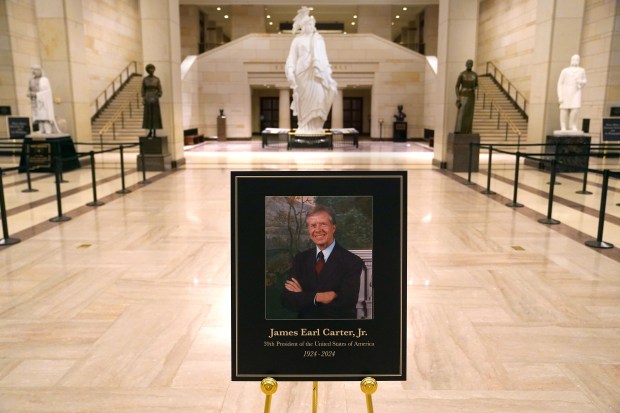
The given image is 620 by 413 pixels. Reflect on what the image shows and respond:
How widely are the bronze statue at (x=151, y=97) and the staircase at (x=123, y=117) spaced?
7.79 meters

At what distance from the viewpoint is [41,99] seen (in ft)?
41.5

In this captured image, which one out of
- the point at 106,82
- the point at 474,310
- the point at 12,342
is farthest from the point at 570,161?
the point at 106,82

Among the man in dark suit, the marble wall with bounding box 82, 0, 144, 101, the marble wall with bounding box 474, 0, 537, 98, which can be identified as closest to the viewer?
the man in dark suit

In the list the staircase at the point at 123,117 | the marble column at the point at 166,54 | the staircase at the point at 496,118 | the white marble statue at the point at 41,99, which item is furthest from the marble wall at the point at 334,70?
the white marble statue at the point at 41,99

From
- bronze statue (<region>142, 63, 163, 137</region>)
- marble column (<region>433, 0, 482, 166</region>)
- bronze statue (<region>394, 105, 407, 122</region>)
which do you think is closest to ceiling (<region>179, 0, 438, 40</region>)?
bronze statue (<region>394, 105, 407, 122</region>)

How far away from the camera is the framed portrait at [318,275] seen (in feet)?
5.72

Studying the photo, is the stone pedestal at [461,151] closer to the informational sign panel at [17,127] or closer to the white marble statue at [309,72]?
the white marble statue at [309,72]

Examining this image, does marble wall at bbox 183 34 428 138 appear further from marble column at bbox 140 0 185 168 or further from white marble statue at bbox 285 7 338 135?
marble column at bbox 140 0 185 168

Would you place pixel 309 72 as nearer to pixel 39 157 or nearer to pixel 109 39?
pixel 39 157

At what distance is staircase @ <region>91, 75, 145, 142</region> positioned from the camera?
2162cm

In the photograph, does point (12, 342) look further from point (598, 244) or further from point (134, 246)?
point (598, 244)

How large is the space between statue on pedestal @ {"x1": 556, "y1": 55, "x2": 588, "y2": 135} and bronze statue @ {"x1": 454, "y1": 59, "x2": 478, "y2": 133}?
2112mm

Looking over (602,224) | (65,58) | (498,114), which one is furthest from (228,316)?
(498,114)

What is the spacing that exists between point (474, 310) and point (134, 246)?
3.97 m
